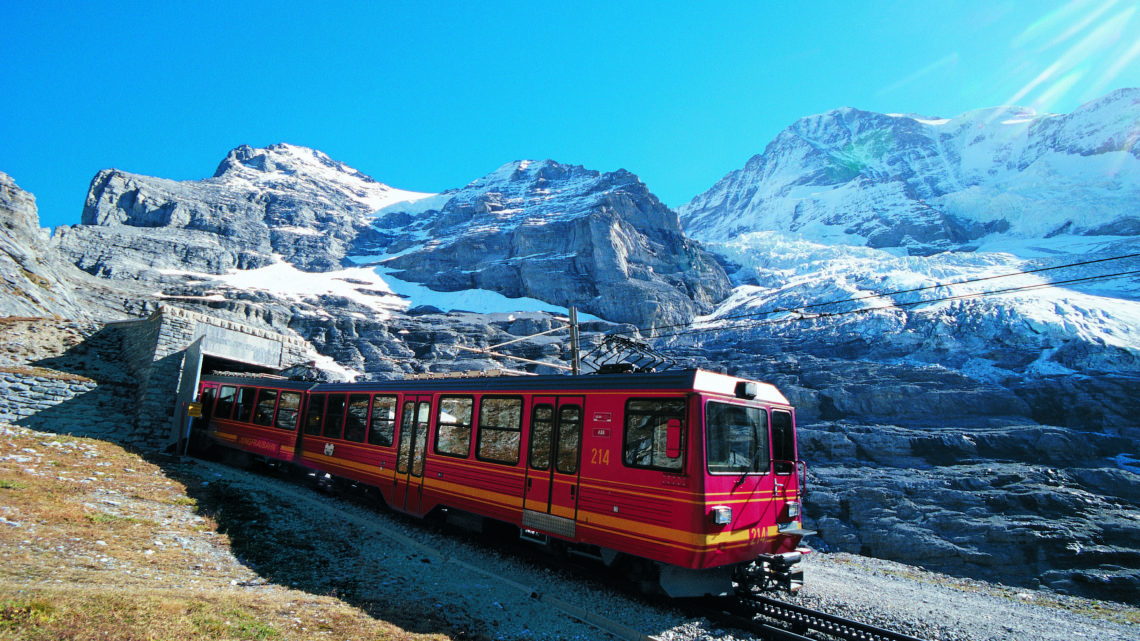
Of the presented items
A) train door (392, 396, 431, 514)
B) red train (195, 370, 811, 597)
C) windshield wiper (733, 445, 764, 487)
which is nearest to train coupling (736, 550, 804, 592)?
red train (195, 370, 811, 597)

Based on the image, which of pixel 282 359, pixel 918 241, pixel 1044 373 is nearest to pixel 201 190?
pixel 282 359

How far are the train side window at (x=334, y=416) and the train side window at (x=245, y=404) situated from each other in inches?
211

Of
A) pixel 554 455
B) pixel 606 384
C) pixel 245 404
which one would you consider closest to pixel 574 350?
pixel 554 455

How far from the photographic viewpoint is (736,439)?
797cm

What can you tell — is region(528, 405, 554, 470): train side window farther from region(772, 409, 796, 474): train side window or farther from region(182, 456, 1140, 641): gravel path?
region(772, 409, 796, 474): train side window

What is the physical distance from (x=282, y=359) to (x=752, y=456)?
89.5ft

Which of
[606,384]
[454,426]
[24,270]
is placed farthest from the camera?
[24,270]

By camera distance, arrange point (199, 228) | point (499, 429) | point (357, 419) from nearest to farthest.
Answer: point (499, 429)
point (357, 419)
point (199, 228)

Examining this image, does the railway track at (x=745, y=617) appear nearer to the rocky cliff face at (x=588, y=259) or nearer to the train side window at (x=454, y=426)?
the train side window at (x=454, y=426)

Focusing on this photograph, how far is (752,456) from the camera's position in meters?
8.17

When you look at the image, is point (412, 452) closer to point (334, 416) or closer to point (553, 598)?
point (334, 416)

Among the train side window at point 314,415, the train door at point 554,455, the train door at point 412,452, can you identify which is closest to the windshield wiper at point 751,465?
the train door at point 554,455

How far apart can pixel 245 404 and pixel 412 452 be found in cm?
1074

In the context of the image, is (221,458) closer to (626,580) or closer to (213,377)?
(213,377)
